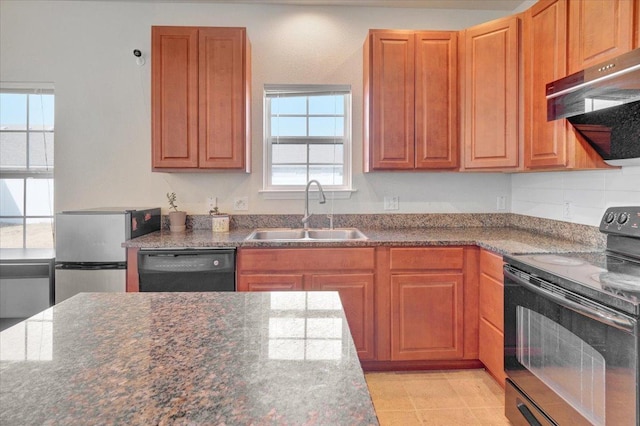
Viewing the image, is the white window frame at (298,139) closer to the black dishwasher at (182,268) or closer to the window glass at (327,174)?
the window glass at (327,174)

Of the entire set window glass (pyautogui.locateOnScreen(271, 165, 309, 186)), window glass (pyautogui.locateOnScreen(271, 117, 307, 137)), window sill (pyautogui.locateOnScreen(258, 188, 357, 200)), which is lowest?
window sill (pyautogui.locateOnScreen(258, 188, 357, 200))

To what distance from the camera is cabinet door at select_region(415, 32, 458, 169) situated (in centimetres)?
285

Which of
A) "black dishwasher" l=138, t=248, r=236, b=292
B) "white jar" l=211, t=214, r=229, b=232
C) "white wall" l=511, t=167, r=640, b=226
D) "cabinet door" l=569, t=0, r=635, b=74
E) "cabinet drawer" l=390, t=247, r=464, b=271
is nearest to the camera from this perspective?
"cabinet door" l=569, t=0, r=635, b=74

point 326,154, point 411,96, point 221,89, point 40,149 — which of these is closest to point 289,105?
point 326,154

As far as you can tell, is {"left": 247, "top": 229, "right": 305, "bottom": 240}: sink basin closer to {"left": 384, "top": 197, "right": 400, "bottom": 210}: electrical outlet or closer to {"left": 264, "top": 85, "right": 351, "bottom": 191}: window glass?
{"left": 264, "top": 85, "right": 351, "bottom": 191}: window glass

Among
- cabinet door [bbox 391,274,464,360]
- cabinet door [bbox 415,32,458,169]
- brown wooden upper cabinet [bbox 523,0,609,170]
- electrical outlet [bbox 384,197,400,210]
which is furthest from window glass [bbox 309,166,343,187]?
brown wooden upper cabinet [bbox 523,0,609,170]

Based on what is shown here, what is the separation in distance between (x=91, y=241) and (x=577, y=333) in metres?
2.68

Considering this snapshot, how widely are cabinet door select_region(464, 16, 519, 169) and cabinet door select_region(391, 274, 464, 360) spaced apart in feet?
2.97

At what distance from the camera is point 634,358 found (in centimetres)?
129

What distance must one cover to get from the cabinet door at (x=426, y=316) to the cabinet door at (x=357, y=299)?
0.51ft

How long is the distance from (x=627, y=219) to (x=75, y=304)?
2.43 metres

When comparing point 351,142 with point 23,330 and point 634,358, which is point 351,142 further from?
point 23,330

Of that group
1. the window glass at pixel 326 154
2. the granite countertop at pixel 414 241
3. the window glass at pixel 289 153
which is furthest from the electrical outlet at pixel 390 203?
the window glass at pixel 289 153

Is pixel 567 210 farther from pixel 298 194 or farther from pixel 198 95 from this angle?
pixel 198 95
